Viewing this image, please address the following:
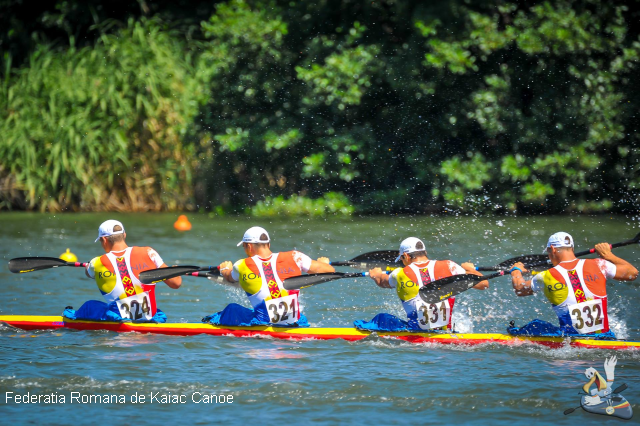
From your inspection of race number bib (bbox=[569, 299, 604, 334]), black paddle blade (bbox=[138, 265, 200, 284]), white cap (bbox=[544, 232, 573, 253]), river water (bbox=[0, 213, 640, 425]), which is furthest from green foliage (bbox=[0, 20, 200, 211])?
race number bib (bbox=[569, 299, 604, 334])

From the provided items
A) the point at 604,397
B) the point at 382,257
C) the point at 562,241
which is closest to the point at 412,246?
the point at 562,241

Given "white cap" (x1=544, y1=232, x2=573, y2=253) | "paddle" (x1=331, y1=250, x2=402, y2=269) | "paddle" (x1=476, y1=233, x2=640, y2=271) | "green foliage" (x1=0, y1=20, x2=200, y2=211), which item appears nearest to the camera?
"white cap" (x1=544, y1=232, x2=573, y2=253)

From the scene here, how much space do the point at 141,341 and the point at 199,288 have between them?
4.66 meters

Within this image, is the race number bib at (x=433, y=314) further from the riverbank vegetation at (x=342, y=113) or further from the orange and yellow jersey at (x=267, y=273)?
the riverbank vegetation at (x=342, y=113)

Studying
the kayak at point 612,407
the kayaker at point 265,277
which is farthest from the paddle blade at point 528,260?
the kayak at point 612,407

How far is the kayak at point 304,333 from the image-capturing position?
945cm

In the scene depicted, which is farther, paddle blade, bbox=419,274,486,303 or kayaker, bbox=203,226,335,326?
kayaker, bbox=203,226,335,326

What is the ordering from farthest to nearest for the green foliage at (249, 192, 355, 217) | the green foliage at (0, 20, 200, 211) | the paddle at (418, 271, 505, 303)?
1. the green foliage at (0, 20, 200, 211)
2. the green foliage at (249, 192, 355, 217)
3. the paddle at (418, 271, 505, 303)

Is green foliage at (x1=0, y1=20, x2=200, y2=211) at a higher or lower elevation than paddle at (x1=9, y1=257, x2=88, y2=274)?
higher

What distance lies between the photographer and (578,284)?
9117 millimetres

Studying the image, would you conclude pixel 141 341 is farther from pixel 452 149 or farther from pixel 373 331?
pixel 452 149

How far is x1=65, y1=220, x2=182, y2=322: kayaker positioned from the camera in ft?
33.4

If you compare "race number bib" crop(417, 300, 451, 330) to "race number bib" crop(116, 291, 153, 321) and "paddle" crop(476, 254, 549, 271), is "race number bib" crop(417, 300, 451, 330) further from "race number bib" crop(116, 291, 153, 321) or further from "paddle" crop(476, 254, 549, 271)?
"race number bib" crop(116, 291, 153, 321)

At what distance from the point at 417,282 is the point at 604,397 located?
2463 mm
